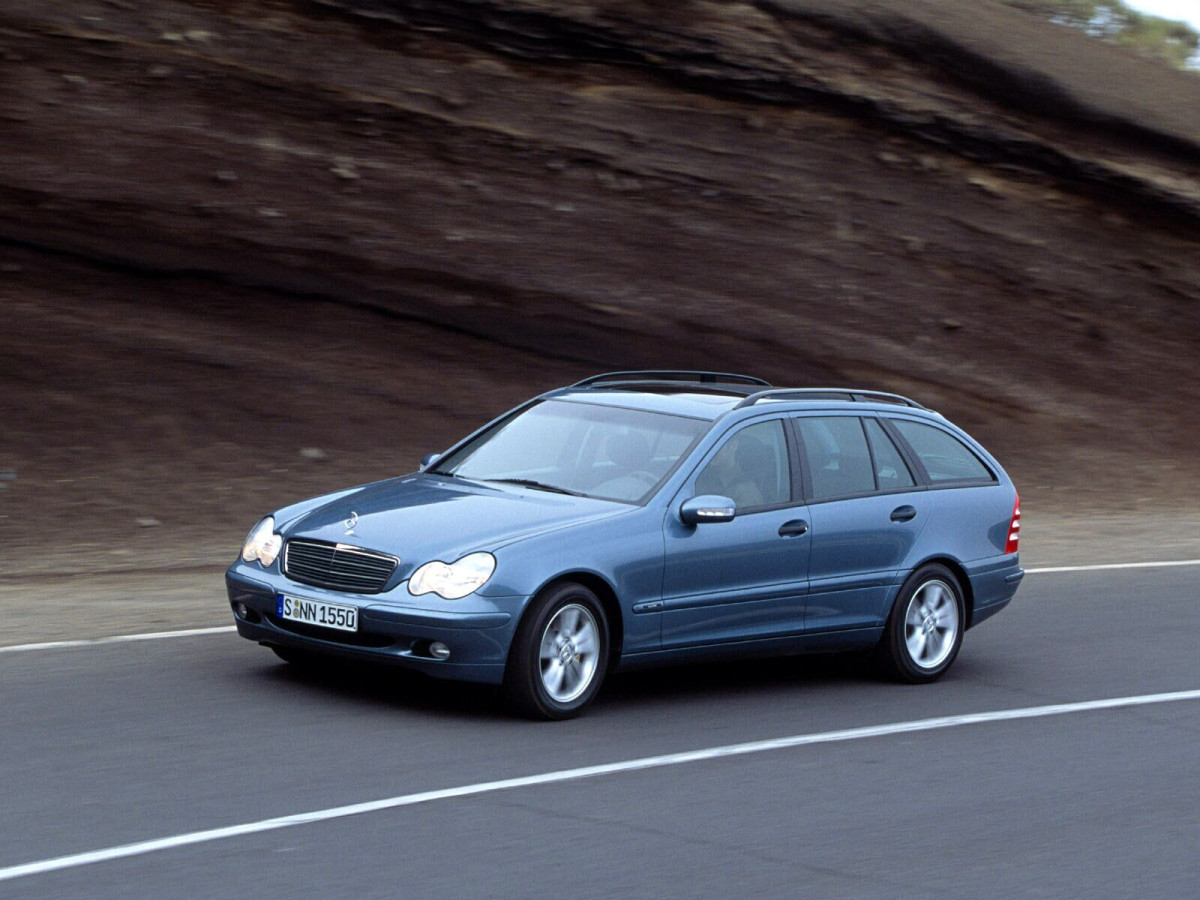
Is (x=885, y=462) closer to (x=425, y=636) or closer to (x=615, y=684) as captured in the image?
(x=615, y=684)

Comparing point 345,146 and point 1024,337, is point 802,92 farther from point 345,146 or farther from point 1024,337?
point 345,146

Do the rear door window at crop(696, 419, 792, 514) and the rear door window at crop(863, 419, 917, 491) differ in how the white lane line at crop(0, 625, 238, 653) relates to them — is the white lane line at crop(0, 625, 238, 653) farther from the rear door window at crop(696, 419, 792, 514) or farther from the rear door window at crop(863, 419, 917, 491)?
the rear door window at crop(863, 419, 917, 491)

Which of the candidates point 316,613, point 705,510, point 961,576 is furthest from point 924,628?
point 316,613

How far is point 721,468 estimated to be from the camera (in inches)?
348

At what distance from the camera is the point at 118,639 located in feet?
31.5

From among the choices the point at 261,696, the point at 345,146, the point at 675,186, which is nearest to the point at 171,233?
the point at 345,146

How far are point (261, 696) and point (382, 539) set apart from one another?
39.3 inches

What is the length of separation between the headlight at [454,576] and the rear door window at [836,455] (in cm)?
225

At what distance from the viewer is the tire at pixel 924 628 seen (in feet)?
31.3

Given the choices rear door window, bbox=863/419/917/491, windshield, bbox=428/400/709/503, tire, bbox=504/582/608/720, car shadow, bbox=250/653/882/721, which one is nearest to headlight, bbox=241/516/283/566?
car shadow, bbox=250/653/882/721

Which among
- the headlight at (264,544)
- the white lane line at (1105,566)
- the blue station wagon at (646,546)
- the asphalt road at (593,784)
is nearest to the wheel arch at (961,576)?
the blue station wagon at (646,546)

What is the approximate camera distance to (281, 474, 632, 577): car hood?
309 inches

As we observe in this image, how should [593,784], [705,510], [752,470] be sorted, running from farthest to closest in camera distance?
1. [752,470]
2. [705,510]
3. [593,784]

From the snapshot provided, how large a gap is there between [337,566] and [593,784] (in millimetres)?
1787
